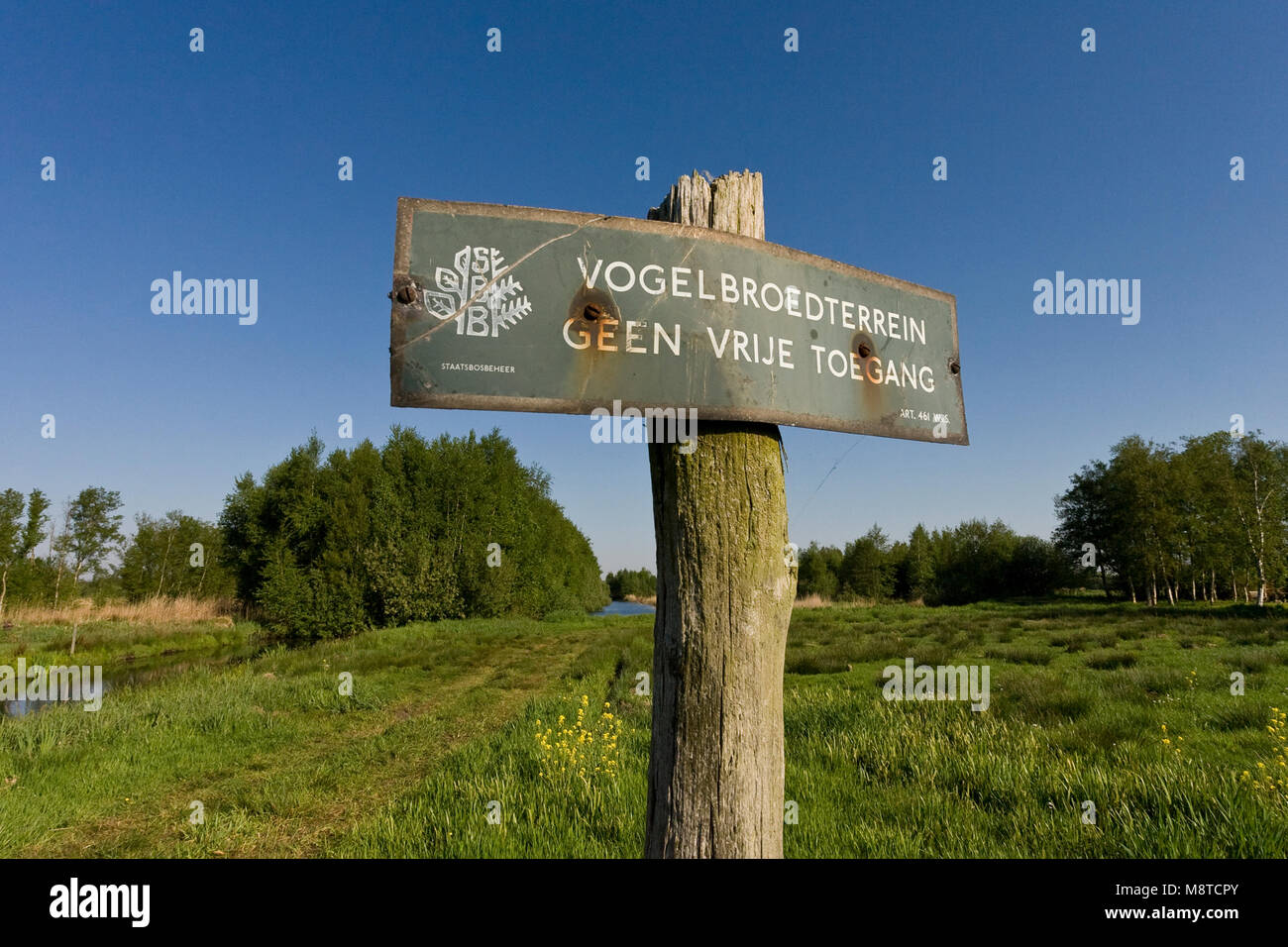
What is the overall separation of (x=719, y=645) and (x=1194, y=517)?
50.5 m

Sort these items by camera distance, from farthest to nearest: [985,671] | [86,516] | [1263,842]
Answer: [86,516] → [985,671] → [1263,842]

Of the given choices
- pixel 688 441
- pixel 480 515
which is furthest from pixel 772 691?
pixel 480 515

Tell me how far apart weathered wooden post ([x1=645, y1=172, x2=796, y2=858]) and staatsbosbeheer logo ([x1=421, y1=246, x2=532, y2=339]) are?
596 millimetres

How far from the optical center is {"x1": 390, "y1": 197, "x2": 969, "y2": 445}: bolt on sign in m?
1.58

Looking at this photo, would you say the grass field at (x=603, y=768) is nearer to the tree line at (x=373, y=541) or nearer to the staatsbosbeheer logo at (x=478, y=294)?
the staatsbosbeheer logo at (x=478, y=294)

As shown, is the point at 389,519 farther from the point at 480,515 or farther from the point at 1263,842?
the point at 1263,842

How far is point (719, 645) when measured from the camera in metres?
→ 1.69

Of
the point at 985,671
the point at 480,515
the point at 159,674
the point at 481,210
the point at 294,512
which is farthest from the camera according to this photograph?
the point at 480,515

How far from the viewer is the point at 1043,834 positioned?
3725 mm

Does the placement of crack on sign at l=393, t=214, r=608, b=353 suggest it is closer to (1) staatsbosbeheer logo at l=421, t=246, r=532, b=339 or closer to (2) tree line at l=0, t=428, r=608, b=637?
(1) staatsbosbeheer logo at l=421, t=246, r=532, b=339

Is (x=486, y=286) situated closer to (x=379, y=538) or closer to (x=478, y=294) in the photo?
(x=478, y=294)

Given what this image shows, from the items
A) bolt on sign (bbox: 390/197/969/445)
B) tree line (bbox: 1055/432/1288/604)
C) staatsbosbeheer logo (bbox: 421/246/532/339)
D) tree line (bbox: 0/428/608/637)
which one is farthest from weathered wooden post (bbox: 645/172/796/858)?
tree line (bbox: 1055/432/1288/604)

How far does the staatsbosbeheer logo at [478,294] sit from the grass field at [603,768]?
147 inches
